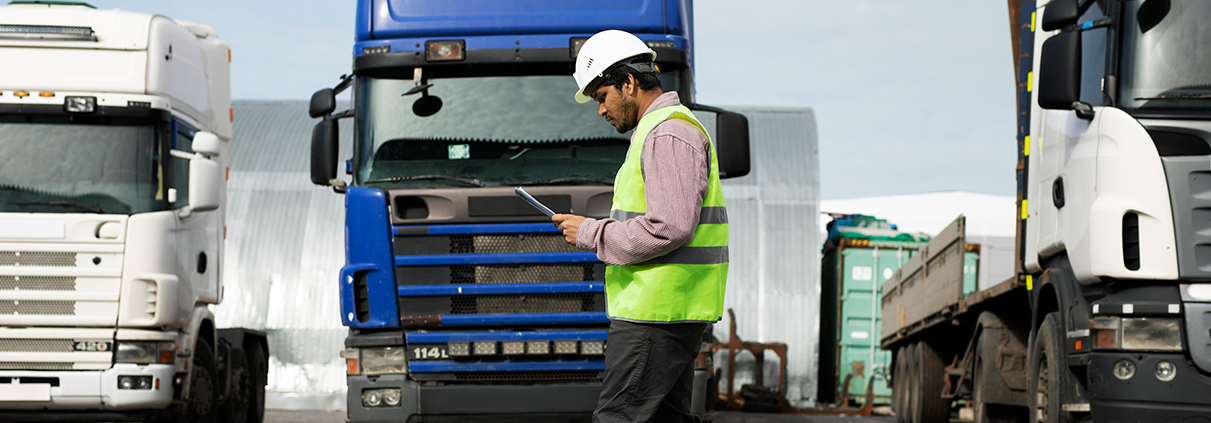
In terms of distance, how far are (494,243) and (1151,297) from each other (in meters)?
3.75

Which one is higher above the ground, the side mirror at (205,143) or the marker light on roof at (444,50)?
the marker light on roof at (444,50)

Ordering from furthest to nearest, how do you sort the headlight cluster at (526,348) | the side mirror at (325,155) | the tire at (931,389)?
the tire at (931,389) < the side mirror at (325,155) < the headlight cluster at (526,348)

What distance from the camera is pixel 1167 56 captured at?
5.90 metres

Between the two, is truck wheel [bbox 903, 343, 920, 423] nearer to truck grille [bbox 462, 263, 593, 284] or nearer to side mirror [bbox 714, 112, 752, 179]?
side mirror [bbox 714, 112, 752, 179]

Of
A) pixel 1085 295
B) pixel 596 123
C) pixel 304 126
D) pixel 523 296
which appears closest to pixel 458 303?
pixel 523 296

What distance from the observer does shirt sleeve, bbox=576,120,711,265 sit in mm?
3674

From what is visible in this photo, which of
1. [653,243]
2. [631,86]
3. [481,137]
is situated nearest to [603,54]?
[631,86]

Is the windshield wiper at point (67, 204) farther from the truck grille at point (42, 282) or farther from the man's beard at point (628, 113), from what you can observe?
the man's beard at point (628, 113)

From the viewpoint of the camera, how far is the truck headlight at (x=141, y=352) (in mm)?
8398

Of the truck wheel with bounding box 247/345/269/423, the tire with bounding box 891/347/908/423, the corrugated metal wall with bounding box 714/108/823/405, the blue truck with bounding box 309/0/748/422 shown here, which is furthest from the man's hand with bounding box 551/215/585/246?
the corrugated metal wall with bounding box 714/108/823/405

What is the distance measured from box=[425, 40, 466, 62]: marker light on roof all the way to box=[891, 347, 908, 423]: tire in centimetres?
908

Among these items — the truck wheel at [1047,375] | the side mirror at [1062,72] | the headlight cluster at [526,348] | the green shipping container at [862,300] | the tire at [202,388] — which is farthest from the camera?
the green shipping container at [862,300]

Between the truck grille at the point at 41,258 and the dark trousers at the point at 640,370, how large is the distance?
19.2ft

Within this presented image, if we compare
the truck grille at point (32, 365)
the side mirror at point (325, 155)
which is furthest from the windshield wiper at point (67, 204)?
the side mirror at point (325, 155)
